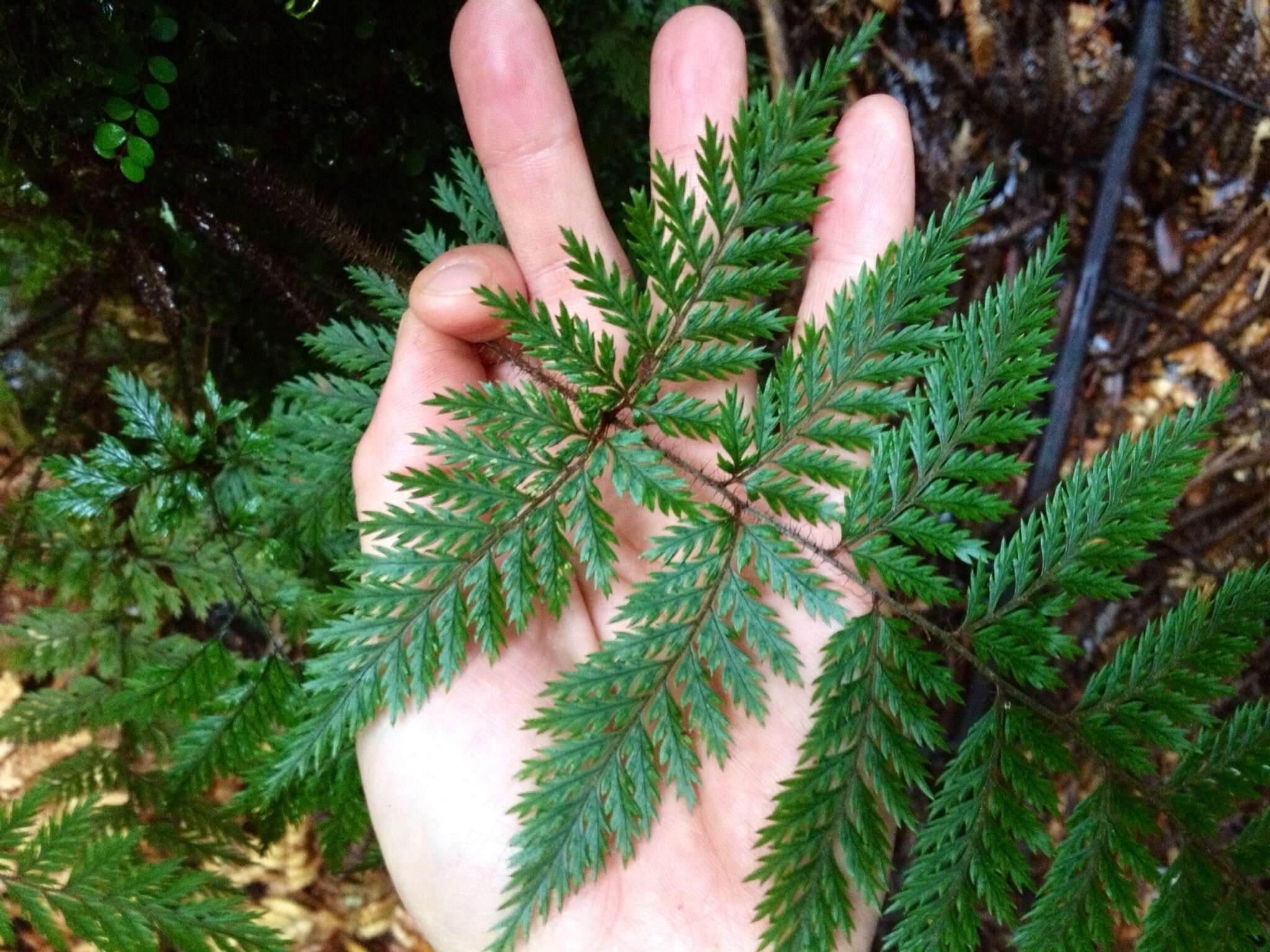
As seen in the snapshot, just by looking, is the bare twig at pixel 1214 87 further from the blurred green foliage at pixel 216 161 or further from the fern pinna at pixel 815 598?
the fern pinna at pixel 815 598

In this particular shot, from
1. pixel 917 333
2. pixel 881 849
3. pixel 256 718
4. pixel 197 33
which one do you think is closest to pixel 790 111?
pixel 917 333

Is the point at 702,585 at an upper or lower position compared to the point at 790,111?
lower

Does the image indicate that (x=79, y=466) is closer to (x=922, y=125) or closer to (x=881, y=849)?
(x=881, y=849)

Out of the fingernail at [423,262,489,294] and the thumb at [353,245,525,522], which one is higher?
the fingernail at [423,262,489,294]

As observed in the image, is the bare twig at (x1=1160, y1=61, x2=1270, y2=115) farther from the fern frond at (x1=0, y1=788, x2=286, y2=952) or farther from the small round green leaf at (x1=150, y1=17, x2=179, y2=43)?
the fern frond at (x1=0, y1=788, x2=286, y2=952)

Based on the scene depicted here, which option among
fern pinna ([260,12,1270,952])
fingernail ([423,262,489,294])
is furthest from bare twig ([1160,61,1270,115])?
fingernail ([423,262,489,294])

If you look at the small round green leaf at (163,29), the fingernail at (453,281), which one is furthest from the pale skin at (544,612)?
the small round green leaf at (163,29)
